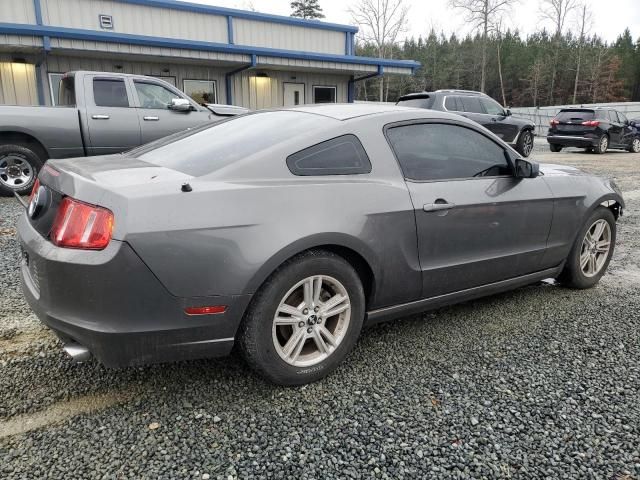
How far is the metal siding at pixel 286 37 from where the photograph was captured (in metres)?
15.9

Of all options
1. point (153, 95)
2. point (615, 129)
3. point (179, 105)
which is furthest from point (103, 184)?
point (615, 129)

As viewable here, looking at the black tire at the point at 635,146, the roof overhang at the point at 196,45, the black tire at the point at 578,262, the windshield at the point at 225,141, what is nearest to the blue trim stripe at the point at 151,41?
the roof overhang at the point at 196,45

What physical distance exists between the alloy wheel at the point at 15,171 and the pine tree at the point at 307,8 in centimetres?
5810

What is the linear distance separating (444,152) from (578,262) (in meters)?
1.66

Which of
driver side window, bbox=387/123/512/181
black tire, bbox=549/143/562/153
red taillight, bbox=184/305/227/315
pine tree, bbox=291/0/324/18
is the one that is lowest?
black tire, bbox=549/143/562/153

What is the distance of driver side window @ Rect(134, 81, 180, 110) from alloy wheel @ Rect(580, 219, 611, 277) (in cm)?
656

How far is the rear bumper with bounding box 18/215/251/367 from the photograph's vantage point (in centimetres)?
205

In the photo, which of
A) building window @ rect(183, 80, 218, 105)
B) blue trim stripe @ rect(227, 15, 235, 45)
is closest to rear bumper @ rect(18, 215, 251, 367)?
building window @ rect(183, 80, 218, 105)

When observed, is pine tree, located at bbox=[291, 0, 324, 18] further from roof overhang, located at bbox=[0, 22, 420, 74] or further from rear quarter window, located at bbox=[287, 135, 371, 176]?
rear quarter window, located at bbox=[287, 135, 371, 176]

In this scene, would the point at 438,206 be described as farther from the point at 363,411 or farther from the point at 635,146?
the point at 635,146

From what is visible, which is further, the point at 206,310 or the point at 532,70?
the point at 532,70

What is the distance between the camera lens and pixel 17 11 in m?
12.4

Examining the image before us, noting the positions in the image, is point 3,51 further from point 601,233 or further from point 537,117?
point 537,117

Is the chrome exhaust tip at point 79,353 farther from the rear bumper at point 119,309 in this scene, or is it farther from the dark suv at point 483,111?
the dark suv at point 483,111
